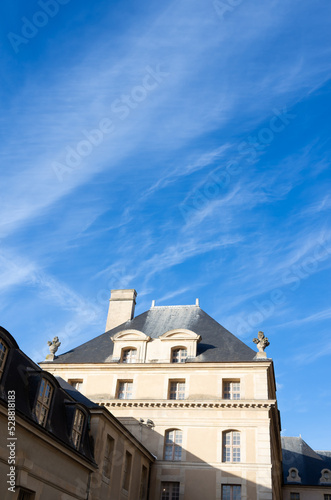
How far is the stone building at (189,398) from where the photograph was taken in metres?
26.2

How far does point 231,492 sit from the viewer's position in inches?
1008

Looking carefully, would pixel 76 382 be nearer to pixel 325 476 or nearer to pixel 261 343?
pixel 261 343

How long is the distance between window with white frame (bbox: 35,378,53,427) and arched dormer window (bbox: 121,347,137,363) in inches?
547

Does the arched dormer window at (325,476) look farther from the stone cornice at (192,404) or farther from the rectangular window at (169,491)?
the rectangular window at (169,491)

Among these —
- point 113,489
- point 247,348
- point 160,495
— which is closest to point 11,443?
point 113,489

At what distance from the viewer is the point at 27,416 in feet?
48.2

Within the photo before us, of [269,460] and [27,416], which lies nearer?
[27,416]

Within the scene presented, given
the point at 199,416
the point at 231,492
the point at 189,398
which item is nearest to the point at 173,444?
the point at 199,416

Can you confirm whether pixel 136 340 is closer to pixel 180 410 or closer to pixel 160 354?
pixel 160 354

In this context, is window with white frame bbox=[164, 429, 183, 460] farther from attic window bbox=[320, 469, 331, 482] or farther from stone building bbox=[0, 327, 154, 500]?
attic window bbox=[320, 469, 331, 482]

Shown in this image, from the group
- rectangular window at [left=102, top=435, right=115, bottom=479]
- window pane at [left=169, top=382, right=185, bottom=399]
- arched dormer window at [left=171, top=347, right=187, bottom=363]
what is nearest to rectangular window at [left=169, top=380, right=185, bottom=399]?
window pane at [left=169, top=382, right=185, bottom=399]

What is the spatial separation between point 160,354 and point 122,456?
9.23m

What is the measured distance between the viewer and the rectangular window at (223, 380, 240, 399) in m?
28.5

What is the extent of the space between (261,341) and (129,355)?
28.0 feet
